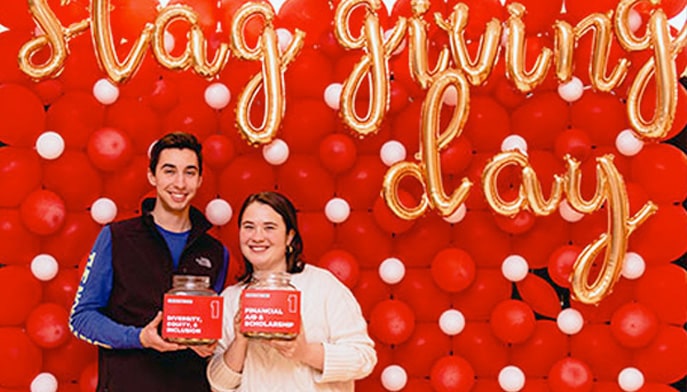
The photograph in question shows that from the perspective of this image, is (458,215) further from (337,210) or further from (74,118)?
(74,118)

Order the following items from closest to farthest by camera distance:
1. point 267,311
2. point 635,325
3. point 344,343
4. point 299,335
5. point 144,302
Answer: point 267,311, point 299,335, point 344,343, point 144,302, point 635,325

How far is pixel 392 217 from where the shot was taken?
114 inches

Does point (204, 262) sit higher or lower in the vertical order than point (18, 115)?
lower

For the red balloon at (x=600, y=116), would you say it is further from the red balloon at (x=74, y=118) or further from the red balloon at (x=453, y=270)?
the red balloon at (x=74, y=118)

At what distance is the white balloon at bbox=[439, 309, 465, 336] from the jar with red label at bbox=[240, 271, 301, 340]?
2.78 ft

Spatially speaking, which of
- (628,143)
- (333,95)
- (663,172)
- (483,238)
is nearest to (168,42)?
(333,95)

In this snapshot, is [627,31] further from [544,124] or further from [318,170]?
[318,170]

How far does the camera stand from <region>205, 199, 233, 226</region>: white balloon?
2936mm

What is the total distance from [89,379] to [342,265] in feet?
3.21

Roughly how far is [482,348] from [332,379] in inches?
29.5

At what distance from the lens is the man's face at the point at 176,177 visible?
2.65 m

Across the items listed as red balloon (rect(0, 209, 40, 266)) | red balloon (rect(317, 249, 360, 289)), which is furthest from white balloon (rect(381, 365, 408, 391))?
red balloon (rect(0, 209, 40, 266))

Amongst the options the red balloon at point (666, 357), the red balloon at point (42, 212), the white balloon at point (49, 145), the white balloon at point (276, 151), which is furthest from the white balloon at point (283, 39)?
the red balloon at point (666, 357)

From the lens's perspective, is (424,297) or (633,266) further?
(424,297)
